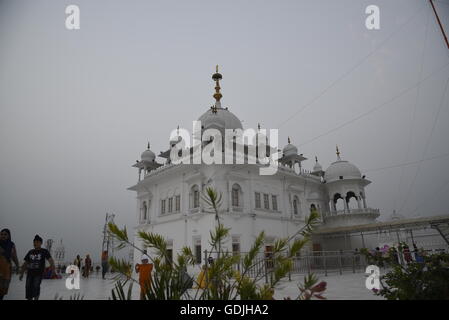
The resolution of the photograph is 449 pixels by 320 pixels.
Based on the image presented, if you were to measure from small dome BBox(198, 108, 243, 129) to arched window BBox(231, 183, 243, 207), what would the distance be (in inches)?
226

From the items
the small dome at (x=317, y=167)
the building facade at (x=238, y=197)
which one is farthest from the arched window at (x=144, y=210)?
the small dome at (x=317, y=167)

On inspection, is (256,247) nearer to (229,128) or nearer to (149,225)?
(149,225)

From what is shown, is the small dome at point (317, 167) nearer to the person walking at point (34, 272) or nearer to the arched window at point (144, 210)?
the arched window at point (144, 210)

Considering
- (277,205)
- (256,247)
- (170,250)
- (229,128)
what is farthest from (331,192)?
(256,247)

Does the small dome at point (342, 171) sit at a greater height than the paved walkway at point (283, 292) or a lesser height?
greater

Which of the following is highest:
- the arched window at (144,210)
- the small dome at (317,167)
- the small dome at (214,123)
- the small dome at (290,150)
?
the small dome at (214,123)

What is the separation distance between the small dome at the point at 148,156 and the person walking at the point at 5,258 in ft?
61.0

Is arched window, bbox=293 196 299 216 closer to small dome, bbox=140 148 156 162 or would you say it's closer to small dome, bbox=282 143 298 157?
small dome, bbox=282 143 298 157

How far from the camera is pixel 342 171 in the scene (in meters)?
25.3

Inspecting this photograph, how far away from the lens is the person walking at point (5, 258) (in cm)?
512

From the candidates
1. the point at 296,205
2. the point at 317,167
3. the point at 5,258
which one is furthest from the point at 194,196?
the point at 317,167

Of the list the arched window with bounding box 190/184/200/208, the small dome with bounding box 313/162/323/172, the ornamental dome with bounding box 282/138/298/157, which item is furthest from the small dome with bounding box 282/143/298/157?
the arched window with bounding box 190/184/200/208
